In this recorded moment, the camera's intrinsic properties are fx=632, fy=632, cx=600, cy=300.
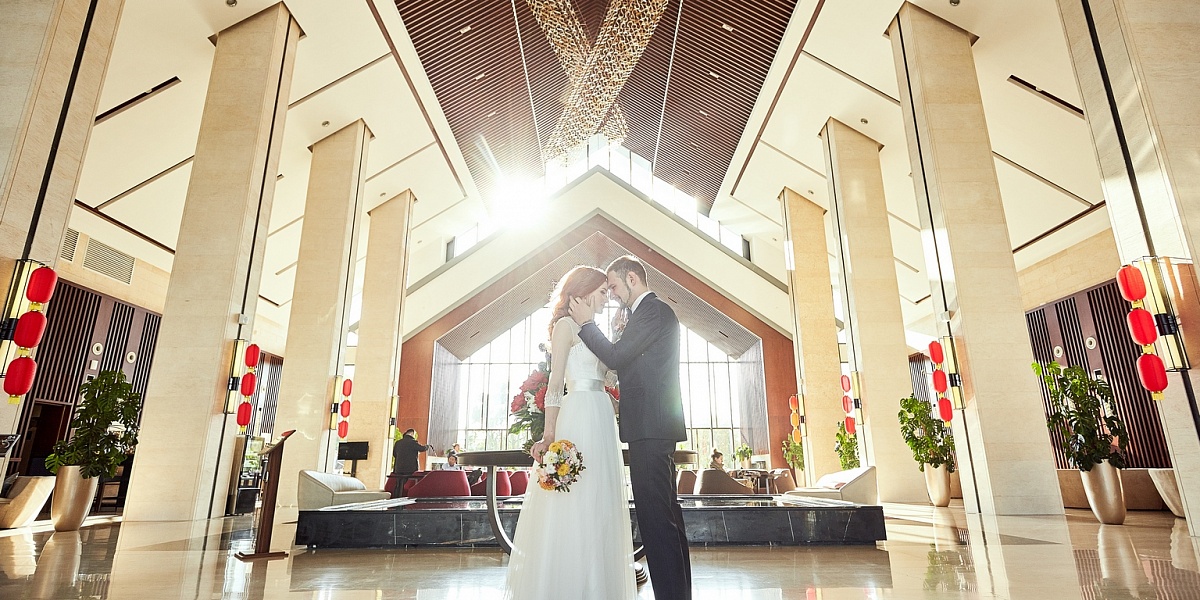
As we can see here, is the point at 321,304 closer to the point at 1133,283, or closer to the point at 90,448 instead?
the point at 90,448

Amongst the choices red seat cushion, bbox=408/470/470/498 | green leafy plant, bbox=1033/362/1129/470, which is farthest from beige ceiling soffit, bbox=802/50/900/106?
red seat cushion, bbox=408/470/470/498

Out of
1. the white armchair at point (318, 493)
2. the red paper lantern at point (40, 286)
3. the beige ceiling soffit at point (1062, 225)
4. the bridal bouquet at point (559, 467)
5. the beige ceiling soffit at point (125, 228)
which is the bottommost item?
the white armchair at point (318, 493)

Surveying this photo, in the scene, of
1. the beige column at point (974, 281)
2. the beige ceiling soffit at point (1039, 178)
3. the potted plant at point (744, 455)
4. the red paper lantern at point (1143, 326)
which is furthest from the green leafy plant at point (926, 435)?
the potted plant at point (744, 455)

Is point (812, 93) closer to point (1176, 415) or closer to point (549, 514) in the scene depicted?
point (1176, 415)

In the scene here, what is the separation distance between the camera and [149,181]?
8.31 m

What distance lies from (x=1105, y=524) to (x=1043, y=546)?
2.11m

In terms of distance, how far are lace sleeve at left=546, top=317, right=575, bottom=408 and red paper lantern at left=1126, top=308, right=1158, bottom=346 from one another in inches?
126

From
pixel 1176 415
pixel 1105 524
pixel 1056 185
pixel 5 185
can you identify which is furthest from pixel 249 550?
pixel 1056 185

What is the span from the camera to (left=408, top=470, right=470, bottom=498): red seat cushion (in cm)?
527

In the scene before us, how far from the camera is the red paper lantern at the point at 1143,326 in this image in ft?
11.0

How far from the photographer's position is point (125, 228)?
898cm

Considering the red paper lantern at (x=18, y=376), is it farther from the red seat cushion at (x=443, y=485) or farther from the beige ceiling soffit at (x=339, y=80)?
the beige ceiling soffit at (x=339, y=80)

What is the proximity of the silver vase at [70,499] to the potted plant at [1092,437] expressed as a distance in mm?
7500

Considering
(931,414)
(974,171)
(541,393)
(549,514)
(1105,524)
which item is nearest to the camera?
(549,514)
